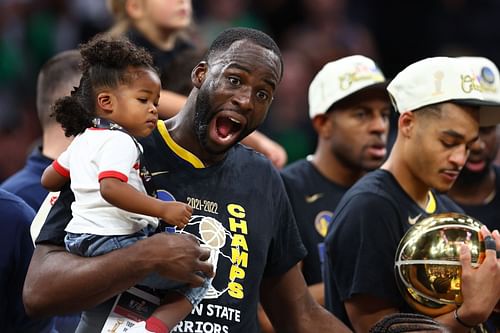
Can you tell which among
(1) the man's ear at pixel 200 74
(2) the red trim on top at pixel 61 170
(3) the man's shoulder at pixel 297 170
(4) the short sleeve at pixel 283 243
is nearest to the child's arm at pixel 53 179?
(2) the red trim on top at pixel 61 170

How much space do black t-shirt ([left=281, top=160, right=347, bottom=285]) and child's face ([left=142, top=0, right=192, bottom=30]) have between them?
3.55ft

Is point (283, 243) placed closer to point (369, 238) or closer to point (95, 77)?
point (369, 238)

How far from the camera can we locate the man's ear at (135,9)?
618 cm

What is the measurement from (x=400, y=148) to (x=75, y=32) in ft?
20.4

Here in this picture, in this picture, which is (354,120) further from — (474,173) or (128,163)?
(128,163)

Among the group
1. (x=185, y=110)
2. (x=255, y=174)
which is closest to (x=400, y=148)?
(x=255, y=174)

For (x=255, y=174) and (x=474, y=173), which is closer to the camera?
(x=255, y=174)

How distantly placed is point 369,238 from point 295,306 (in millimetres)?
428

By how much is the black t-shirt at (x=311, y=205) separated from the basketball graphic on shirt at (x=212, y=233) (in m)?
1.54

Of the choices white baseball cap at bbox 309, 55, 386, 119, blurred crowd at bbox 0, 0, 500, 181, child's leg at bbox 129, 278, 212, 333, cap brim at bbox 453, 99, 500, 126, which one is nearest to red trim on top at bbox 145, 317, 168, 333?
child's leg at bbox 129, 278, 212, 333

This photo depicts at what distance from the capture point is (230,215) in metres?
4.04

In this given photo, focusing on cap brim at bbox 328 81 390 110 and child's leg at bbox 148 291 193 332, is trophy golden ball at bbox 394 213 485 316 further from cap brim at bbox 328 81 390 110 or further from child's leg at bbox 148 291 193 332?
cap brim at bbox 328 81 390 110

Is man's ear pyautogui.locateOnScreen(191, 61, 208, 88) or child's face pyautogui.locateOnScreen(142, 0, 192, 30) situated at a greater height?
man's ear pyautogui.locateOnScreen(191, 61, 208, 88)

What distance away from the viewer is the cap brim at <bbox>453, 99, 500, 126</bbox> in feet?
14.9
